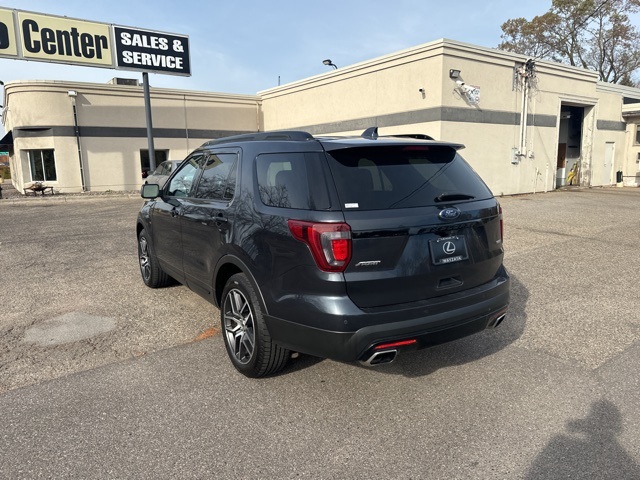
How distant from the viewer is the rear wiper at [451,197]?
3236mm

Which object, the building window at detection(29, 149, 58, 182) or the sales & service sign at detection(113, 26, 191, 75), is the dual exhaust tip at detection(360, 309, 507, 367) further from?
the building window at detection(29, 149, 58, 182)

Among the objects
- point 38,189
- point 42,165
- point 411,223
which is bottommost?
point 38,189

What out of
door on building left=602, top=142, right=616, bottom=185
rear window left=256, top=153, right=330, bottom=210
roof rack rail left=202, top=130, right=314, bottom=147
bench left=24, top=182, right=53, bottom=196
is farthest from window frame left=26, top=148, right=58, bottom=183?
door on building left=602, top=142, right=616, bottom=185

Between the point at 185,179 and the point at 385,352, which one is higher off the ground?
the point at 185,179

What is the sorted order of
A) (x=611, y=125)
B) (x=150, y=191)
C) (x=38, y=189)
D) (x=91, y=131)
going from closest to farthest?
(x=150, y=191)
(x=38, y=189)
(x=91, y=131)
(x=611, y=125)

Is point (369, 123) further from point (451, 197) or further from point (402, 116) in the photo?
point (451, 197)

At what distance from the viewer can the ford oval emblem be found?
3102 millimetres

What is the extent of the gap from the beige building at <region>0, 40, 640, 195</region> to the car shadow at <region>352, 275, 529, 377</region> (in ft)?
44.2

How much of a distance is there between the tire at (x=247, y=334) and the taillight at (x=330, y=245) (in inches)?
27.7

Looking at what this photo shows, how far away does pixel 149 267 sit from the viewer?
593 cm

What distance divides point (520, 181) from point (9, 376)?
19783mm

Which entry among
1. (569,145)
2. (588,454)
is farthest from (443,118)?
(588,454)

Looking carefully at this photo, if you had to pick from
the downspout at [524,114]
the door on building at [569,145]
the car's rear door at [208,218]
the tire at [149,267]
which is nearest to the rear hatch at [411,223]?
the car's rear door at [208,218]

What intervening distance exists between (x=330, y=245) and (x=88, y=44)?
20.0 m
